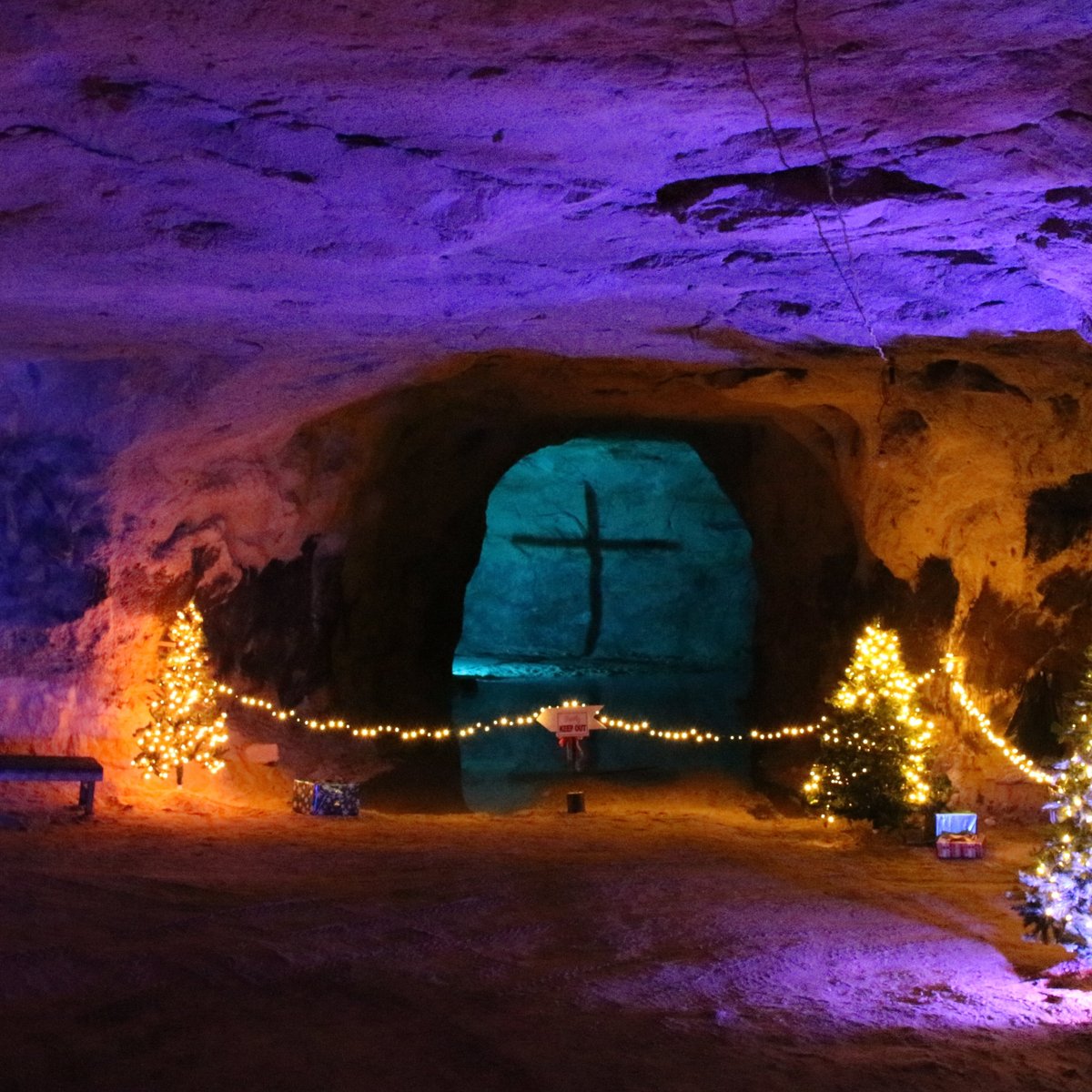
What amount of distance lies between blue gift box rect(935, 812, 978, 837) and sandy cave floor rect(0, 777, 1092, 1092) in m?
0.34

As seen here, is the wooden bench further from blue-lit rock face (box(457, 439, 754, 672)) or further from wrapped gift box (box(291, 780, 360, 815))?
blue-lit rock face (box(457, 439, 754, 672))

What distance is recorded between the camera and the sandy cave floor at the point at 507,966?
4.37m

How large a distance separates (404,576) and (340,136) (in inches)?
536

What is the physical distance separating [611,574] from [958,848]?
20830 millimetres

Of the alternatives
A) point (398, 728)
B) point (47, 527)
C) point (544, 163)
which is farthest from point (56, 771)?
point (544, 163)

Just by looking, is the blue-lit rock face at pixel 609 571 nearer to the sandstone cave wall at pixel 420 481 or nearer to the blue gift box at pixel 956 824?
the sandstone cave wall at pixel 420 481

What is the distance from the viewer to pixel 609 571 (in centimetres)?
2969

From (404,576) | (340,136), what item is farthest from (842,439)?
(340,136)

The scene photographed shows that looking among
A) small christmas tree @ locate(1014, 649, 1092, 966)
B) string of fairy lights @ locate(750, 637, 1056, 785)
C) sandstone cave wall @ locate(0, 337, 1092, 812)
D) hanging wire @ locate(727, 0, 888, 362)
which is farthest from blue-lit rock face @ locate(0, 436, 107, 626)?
small christmas tree @ locate(1014, 649, 1092, 966)

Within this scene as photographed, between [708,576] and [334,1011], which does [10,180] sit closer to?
[334,1011]

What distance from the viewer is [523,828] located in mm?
9898

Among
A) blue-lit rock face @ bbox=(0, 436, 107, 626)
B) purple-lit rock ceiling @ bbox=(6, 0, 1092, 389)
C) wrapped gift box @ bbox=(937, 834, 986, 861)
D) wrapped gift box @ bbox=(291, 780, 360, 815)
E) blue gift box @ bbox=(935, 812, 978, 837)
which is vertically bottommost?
wrapped gift box @ bbox=(291, 780, 360, 815)

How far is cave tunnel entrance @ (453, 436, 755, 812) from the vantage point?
27312 mm

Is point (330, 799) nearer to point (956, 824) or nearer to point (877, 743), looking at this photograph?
point (877, 743)
